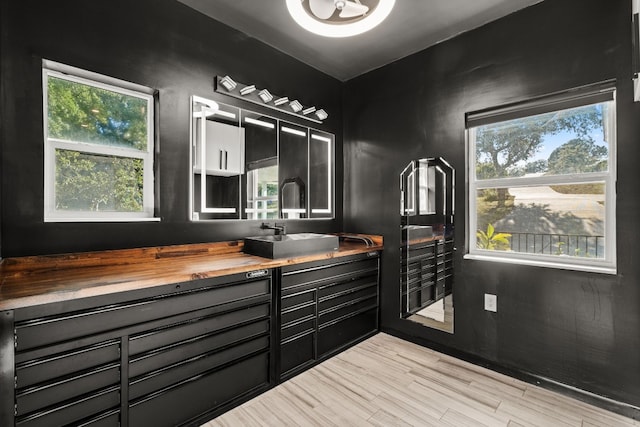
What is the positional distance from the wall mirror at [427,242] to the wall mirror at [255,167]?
0.91 m

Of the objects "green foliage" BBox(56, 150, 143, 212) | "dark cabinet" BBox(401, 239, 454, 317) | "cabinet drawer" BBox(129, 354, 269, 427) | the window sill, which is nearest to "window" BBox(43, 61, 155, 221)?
"green foliage" BBox(56, 150, 143, 212)

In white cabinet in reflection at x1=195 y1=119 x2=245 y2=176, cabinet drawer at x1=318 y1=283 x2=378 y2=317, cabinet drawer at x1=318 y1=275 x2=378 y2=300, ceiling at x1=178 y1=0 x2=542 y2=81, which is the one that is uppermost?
ceiling at x1=178 y1=0 x2=542 y2=81

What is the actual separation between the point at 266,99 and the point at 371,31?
1.08 meters

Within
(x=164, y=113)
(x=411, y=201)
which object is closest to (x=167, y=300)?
(x=164, y=113)

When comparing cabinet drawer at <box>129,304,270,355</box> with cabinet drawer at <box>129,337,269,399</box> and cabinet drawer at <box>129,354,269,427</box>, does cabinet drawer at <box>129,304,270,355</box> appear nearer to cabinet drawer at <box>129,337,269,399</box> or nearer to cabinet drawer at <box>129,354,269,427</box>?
→ cabinet drawer at <box>129,337,269,399</box>

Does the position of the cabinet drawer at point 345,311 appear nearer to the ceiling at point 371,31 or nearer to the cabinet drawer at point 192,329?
the cabinet drawer at point 192,329

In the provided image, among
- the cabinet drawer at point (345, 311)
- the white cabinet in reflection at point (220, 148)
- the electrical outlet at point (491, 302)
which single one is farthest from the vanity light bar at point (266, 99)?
the electrical outlet at point (491, 302)

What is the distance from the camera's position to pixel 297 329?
2.31 metres

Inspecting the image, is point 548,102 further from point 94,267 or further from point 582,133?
point 94,267

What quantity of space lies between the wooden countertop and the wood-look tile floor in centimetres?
90

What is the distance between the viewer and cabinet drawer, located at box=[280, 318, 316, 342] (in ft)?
7.29

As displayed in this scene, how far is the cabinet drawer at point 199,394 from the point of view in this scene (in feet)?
5.23

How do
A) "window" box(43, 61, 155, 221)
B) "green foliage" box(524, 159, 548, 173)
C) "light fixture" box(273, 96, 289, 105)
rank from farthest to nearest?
"light fixture" box(273, 96, 289, 105)
"green foliage" box(524, 159, 548, 173)
"window" box(43, 61, 155, 221)

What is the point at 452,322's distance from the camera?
2.67 m
